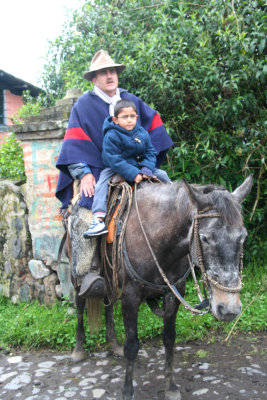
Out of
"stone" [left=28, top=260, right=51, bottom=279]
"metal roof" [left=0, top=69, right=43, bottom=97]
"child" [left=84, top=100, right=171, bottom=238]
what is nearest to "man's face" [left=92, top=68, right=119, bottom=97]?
"child" [left=84, top=100, right=171, bottom=238]

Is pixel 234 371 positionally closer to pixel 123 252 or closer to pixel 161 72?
pixel 123 252

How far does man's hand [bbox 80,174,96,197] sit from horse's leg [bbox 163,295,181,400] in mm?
1149

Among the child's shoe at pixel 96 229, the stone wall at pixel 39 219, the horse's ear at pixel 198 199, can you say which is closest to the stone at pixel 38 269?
the stone wall at pixel 39 219

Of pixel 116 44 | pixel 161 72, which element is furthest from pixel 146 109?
pixel 116 44

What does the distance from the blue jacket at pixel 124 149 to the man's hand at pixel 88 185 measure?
0.28m

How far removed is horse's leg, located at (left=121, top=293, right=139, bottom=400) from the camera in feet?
9.78

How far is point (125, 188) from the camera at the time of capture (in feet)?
10.4

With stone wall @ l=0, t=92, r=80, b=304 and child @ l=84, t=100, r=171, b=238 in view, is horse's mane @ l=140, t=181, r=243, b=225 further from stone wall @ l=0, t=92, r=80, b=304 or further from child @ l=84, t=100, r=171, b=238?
stone wall @ l=0, t=92, r=80, b=304

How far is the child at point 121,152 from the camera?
3125 mm

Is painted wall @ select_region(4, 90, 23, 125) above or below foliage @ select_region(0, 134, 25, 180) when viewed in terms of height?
above

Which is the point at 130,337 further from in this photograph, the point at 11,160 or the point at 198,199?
the point at 11,160

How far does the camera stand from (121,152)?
322 cm

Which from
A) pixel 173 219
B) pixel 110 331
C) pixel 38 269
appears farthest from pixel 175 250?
pixel 38 269

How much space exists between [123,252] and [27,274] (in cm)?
256
